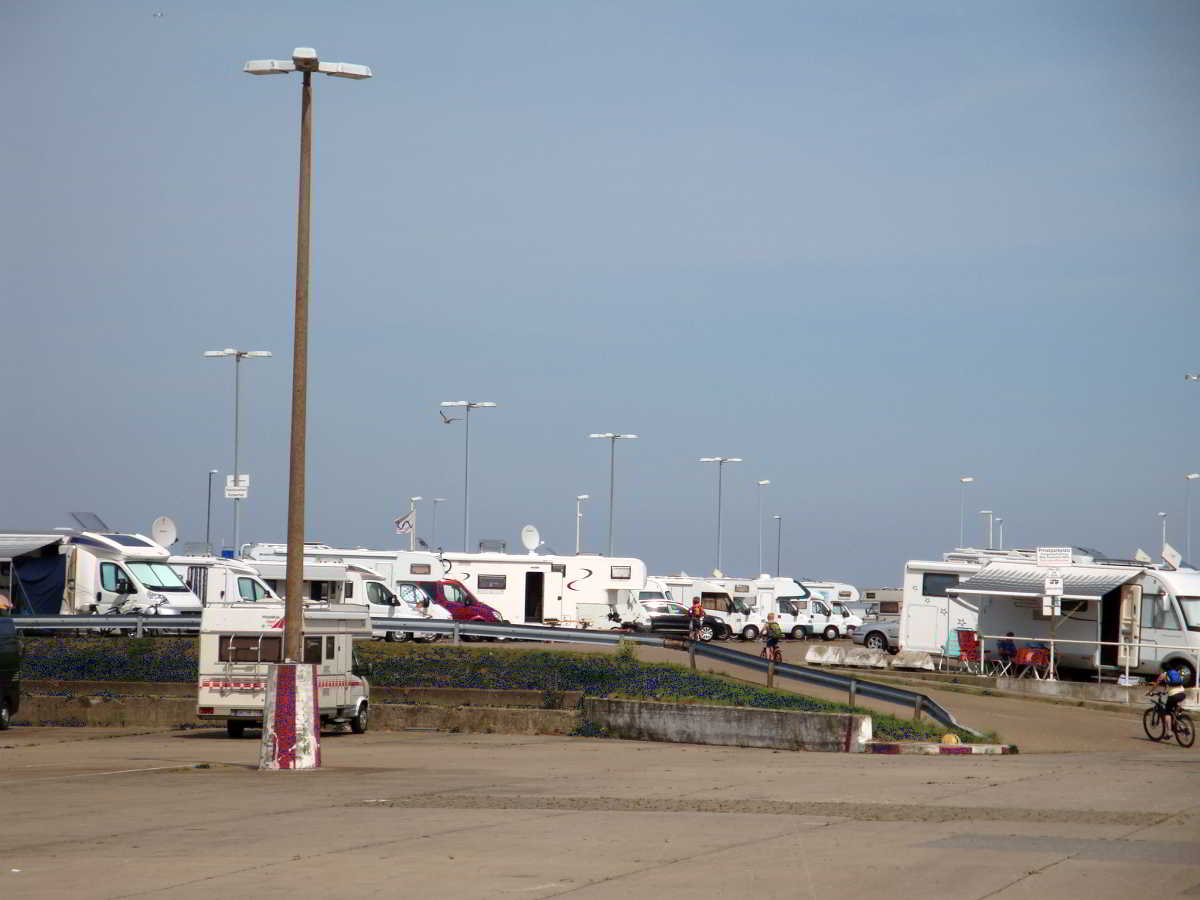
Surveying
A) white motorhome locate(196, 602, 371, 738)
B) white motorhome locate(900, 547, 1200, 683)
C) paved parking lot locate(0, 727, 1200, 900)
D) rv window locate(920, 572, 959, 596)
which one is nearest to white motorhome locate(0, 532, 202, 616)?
white motorhome locate(196, 602, 371, 738)

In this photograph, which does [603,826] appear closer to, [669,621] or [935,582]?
[935,582]

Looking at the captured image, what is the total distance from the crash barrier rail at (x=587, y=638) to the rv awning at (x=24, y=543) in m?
4.41

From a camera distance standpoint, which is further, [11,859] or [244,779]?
[244,779]

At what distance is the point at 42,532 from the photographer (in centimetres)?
3897

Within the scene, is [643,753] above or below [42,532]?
below

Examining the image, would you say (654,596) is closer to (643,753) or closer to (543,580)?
(543,580)

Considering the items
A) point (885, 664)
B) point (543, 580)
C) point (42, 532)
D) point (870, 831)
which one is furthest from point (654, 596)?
point (870, 831)

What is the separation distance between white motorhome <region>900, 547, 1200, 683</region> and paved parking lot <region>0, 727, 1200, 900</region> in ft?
41.9

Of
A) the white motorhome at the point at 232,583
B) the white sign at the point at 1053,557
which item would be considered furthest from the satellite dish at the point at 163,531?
the white sign at the point at 1053,557

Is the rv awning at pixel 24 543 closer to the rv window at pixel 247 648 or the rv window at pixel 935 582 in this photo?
the rv window at pixel 247 648

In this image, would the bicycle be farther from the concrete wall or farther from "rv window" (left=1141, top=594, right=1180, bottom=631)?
"rv window" (left=1141, top=594, right=1180, bottom=631)

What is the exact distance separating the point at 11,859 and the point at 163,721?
60.3 feet

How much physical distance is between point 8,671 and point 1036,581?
22.5m

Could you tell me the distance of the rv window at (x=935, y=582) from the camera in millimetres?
43562
